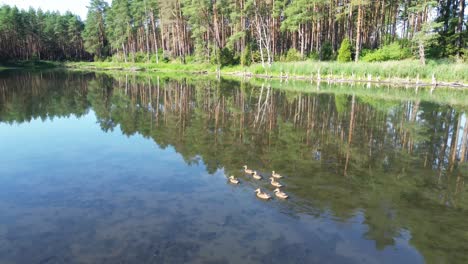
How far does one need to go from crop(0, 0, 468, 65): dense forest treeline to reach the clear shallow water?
29.2 metres

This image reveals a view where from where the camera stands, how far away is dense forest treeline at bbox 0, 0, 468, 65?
47688 millimetres

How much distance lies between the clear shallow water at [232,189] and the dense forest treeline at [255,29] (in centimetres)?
2925

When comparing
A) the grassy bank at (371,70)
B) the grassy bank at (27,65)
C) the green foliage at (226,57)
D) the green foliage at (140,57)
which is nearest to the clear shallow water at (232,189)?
the grassy bank at (371,70)

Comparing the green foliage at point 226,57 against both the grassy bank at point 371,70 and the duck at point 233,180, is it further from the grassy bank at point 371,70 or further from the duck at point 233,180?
the duck at point 233,180

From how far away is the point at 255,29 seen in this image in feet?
226

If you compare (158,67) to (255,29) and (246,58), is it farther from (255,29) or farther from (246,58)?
(246,58)

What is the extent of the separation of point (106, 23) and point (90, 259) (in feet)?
333

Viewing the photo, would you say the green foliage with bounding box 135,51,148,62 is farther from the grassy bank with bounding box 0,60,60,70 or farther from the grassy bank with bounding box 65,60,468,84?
the grassy bank with bounding box 65,60,468,84

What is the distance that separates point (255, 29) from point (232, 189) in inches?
2425

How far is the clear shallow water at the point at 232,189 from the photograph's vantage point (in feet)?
25.3

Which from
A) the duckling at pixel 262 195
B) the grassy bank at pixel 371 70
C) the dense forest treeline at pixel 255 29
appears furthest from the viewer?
the dense forest treeline at pixel 255 29

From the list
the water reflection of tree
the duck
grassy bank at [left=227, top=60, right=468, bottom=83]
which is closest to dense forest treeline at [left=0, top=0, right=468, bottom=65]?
grassy bank at [left=227, top=60, right=468, bottom=83]

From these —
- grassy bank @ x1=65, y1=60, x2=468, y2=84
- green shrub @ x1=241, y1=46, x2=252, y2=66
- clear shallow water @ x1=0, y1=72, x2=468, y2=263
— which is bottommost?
clear shallow water @ x1=0, y1=72, x2=468, y2=263

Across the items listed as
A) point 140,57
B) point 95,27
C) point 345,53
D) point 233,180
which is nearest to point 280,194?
point 233,180
